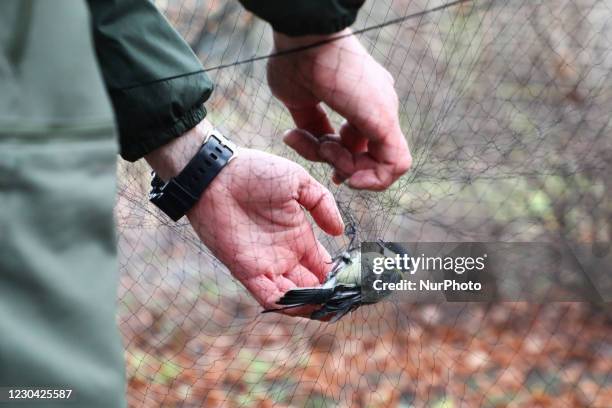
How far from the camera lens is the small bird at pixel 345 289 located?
4.47 ft

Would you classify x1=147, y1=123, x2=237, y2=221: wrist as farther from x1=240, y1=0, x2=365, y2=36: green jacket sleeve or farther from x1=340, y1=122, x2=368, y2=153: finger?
x1=240, y1=0, x2=365, y2=36: green jacket sleeve

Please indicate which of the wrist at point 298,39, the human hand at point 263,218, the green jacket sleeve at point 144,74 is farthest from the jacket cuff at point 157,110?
the wrist at point 298,39

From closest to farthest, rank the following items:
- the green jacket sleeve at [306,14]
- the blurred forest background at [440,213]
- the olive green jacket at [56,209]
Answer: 1. the olive green jacket at [56,209]
2. the green jacket sleeve at [306,14]
3. the blurred forest background at [440,213]

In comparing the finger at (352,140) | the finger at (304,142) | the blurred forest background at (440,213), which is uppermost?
the finger at (352,140)

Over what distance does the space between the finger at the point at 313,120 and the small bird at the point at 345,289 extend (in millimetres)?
245

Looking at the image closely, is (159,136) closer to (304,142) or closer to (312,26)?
(304,142)

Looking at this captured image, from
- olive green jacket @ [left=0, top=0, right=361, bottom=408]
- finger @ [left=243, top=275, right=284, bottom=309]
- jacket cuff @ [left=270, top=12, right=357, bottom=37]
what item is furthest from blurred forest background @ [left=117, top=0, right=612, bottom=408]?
olive green jacket @ [left=0, top=0, right=361, bottom=408]

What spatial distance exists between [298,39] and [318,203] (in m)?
0.36

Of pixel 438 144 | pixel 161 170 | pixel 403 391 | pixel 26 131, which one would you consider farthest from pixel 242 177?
pixel 403 391

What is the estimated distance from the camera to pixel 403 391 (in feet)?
10.1

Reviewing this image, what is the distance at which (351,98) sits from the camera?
3.69 feet

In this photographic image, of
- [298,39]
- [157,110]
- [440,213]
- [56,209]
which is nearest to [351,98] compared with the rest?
[298,39]

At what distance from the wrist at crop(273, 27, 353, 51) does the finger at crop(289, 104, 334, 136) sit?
0.46ft

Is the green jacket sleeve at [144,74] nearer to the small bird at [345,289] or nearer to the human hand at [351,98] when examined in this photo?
the human hand at [351,98]
